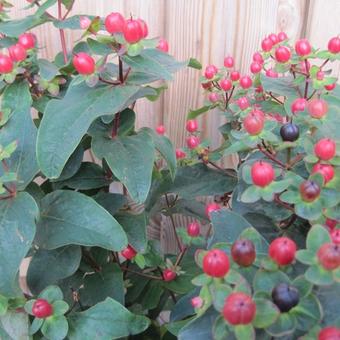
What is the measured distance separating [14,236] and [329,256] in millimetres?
405

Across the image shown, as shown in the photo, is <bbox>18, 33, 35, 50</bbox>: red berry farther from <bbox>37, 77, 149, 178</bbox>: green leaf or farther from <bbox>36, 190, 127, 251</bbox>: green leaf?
<bbox>36, 190, 127, 251</bbox>: green leaf

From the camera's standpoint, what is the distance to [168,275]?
0.80 meters

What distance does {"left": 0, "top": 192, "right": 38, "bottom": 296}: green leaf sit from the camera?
1.92 feet

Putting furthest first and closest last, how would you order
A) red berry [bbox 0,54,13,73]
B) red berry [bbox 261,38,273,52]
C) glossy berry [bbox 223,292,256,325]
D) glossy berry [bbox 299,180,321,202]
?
red berry [bbox 261,38,273,52] → red berry [bbox 0,54,13,73] → glossy berry [bbox 299,180,321,202] → glossy berry [bbox 223,292,256,325]

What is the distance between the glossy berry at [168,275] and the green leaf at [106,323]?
0.45 ft

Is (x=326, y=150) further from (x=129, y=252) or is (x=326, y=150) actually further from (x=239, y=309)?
(x=129, y=252)

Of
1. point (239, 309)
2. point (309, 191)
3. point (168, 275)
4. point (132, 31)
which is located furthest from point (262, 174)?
point (168, 275)

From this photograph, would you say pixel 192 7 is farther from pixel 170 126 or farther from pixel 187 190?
pixel 187 190

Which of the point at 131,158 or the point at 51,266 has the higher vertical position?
the point at 131,158

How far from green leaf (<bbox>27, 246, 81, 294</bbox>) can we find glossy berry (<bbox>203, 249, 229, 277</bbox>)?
35 cm

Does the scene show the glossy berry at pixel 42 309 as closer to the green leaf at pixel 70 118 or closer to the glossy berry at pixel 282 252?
the green leaf at pixel 70 118

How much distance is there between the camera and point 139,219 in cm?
76

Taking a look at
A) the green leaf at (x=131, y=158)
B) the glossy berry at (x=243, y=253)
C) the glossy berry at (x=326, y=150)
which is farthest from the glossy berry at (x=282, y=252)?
the green leaf at (x=131, y=158)

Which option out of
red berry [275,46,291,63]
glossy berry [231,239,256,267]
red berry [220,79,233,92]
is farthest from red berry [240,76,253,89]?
glossy berry [231,239,256,267]
